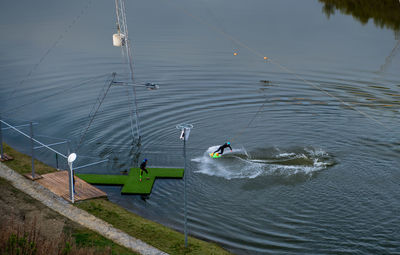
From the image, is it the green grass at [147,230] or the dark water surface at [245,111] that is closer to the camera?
the green grass at [147,230]

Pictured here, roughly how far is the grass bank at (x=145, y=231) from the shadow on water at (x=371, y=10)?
53.2 metres

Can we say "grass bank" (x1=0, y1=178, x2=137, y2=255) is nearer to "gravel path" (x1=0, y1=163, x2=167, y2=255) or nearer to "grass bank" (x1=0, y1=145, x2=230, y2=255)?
"gravel path" (x1=0, y1=163, x2=167, y2=255)

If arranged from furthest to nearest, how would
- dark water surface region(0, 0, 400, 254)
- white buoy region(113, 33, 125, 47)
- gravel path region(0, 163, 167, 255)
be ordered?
1. white buoy region(113, 33, 125, 47)
2. dark water surface region(0, 0, 400, 254)
3. gravel path region(0, 163, 167, 255)

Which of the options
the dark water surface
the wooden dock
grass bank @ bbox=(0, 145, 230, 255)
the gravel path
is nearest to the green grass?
grass bank @ bbox=(0, 145, 230, 255)

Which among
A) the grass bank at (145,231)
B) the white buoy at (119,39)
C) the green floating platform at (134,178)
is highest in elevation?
the white buoy at (119,39)

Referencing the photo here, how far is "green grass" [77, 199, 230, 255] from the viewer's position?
19.5m

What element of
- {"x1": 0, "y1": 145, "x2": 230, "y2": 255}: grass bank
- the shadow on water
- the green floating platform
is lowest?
{"x1": 0, "y1": 145, "x2": 230, "y2": 255}: grass bank

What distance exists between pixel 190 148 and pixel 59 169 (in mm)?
8577

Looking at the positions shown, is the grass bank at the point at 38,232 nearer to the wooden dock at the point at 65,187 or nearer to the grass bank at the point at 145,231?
the grass bank at the point at 145,231

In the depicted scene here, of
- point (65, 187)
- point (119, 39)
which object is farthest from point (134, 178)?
point (119, 39)

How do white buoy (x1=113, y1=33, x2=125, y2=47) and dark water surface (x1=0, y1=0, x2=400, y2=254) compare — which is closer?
dark water surface (x1=0, y1=0, x2=400, y2=254)

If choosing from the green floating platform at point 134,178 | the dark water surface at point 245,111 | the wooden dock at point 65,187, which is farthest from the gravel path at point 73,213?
the green floating platform at point 134,178

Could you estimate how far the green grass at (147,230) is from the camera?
19547mm

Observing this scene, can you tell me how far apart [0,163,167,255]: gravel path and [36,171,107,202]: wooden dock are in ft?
1.09
